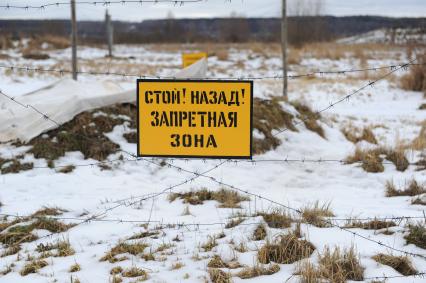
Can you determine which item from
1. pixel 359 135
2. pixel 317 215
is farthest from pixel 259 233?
pixel 359 135

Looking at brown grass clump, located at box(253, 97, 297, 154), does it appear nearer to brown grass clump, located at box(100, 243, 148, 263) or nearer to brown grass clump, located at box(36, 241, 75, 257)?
brown grass clump, located at box(100, 243, 148, 263)

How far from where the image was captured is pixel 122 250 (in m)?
4.32

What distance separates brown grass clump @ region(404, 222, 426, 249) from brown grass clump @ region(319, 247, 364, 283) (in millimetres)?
586

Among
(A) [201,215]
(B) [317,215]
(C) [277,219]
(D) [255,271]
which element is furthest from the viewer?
(A) [201,215]

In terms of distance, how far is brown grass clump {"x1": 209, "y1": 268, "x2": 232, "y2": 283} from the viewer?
12.0 feet

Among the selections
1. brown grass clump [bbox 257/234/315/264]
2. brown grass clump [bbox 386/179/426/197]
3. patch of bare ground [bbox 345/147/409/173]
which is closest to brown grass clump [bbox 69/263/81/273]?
brown grass clump [bbox 257/234/315/264]

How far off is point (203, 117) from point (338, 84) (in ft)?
53.3

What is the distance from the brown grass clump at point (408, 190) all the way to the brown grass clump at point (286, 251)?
95.4 inches

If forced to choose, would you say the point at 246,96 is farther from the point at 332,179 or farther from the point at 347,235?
the point at 332,179

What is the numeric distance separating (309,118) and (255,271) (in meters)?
6.18

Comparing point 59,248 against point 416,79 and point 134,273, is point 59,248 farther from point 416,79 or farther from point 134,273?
point 416,79

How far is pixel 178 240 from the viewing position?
4562 millimetres

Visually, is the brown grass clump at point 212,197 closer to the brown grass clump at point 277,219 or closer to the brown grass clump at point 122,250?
the brown grass clump at point 277,219

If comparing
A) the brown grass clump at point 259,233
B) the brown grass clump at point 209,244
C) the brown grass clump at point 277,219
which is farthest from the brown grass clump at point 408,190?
the brown grass clump at point 209,244
